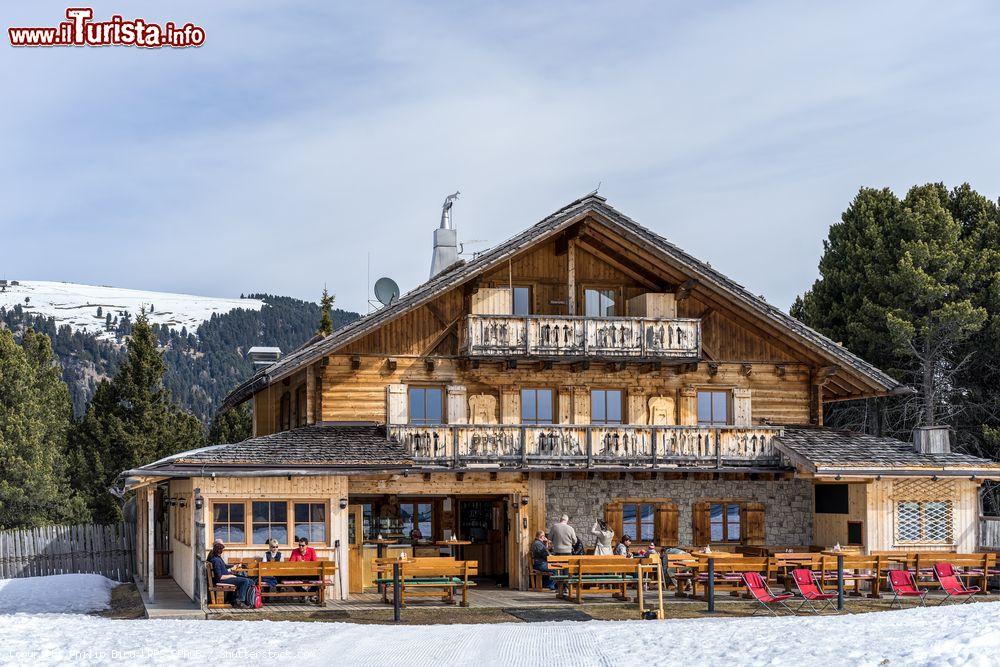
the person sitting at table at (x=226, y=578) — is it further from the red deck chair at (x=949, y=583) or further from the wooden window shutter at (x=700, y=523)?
the red deck chair at (x=949, y=583)

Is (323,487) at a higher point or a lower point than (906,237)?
lower

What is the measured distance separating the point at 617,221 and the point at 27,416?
28.5 metres

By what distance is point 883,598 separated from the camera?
27109mm

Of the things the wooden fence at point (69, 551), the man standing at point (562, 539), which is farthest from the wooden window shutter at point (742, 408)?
the wooden fence at point (69, 551)

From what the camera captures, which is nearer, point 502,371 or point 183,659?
point 183,659

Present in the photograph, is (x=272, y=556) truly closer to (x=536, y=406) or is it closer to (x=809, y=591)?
(x=536, y=406)

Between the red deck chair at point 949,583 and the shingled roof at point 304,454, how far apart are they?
11.0 metres

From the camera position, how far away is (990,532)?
32281 mm

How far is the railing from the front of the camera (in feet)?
101

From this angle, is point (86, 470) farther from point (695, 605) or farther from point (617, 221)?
Answer: point (695, 605)

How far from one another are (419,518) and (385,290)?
765cm

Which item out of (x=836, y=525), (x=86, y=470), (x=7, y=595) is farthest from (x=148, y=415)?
(x=836, y=525)

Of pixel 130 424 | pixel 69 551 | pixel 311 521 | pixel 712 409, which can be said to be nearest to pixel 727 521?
pixel 712 409

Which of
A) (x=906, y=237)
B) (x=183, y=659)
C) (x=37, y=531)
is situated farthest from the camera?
(x=906, y=237)
